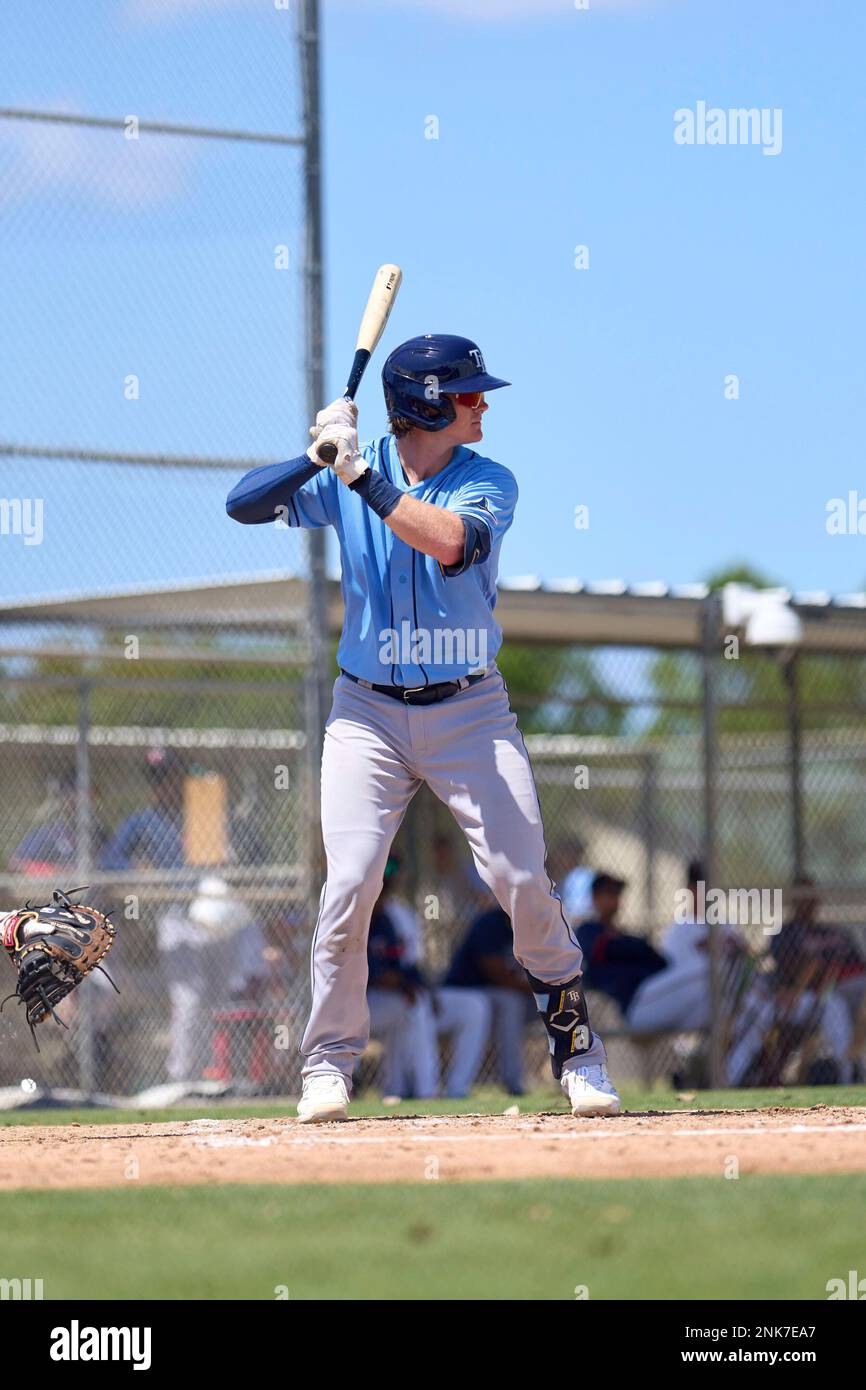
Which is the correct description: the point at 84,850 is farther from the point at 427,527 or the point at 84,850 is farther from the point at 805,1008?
the point at 427,527

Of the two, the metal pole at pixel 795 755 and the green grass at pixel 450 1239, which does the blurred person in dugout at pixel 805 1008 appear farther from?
the green grass at pixel 450 1239

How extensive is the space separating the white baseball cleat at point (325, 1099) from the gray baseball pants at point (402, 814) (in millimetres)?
32

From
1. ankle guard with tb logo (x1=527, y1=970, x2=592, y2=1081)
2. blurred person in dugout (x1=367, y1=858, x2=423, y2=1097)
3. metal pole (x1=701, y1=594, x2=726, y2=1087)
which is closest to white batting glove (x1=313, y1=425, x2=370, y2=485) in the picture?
ankle guard with tb logo (x1=527, y1=970, x2=592, y2=1081)

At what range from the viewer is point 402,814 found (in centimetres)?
569

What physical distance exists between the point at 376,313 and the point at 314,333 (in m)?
3.16

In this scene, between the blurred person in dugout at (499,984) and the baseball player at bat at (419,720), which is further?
the blurred person in dugout at (499,984)

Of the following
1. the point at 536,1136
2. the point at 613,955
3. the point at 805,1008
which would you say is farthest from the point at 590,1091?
the point at 805,1008

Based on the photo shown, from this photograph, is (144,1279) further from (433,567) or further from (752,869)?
(752,869)

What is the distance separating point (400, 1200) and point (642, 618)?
306 inches

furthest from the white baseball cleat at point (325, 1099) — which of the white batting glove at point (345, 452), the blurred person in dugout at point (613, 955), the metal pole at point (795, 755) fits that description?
the metal pole at point (795, 755)

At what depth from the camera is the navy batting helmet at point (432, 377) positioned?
225 inches

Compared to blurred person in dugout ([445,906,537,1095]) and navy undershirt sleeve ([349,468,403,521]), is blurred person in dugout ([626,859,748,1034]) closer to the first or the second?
blurred person in dugout ([445,906,537,1095])

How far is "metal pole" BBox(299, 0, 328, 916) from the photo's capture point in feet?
30.8

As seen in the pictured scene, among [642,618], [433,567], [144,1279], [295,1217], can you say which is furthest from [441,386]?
[642,618]
